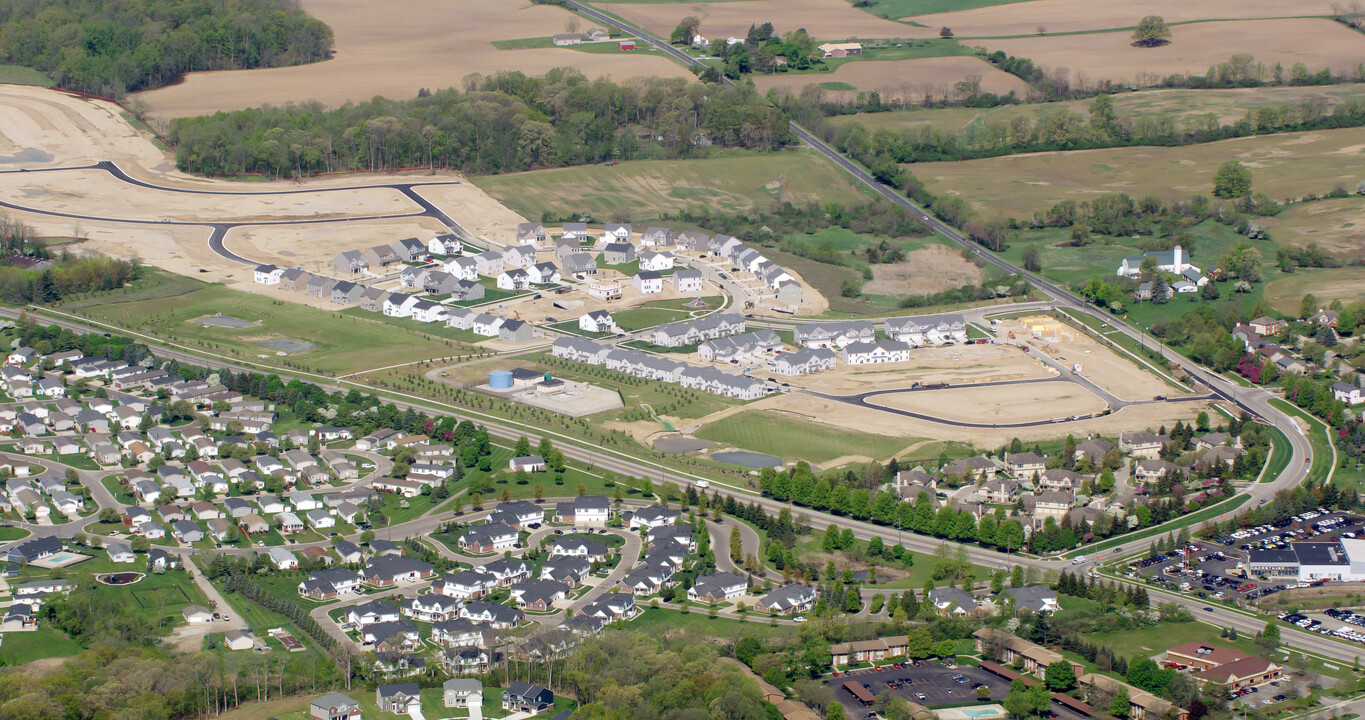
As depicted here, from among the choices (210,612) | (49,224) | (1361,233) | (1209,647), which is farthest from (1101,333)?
(49,224)

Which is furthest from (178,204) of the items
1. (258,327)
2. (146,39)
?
(146,39)

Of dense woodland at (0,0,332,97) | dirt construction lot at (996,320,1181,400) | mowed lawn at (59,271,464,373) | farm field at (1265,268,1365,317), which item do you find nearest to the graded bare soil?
dirt construction lot at (996,320,1181,400)

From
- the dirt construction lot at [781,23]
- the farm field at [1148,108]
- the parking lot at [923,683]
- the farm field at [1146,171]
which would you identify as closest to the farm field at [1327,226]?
the farm field at [1146,171]

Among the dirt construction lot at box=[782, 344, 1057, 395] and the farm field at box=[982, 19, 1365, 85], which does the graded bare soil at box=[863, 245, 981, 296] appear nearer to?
the dirt construction lot at box=[782, 344, 1057, 395]

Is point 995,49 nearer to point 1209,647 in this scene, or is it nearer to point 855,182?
point 855,182

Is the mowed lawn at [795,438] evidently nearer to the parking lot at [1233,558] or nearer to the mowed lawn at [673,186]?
the parking lot at [1233,558]

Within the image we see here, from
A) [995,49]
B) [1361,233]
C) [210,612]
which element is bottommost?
[210,612]

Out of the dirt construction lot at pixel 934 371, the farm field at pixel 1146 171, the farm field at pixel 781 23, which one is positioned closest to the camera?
the dirt construction lot at pixel 934 371
